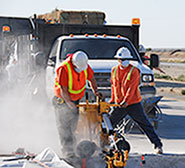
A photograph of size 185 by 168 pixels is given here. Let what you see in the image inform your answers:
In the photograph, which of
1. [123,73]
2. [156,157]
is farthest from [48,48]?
[156,157]

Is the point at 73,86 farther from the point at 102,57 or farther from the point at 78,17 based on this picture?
the point at 78,17

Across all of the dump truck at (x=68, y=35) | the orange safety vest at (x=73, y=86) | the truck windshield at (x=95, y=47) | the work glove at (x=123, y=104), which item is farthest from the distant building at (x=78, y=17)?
the orange safety vest at (x=73, y=86)

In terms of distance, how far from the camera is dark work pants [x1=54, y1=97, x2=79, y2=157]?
6.64 m

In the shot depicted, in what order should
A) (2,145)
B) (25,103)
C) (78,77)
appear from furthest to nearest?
(25,103) → (2,145) → (78,77)

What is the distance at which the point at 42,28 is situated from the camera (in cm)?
1159

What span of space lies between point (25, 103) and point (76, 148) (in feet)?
17.9

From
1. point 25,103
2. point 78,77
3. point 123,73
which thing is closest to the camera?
point 78,77

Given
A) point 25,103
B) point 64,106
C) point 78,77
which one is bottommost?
point 25,103

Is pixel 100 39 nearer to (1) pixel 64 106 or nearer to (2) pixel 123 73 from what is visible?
(2) pixel 123 73

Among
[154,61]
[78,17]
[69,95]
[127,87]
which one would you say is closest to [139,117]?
[127,87]

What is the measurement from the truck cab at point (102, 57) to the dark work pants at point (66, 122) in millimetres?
1908

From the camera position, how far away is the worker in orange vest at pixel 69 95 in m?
6.49

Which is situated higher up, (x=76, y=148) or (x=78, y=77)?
(x=78, y=77)

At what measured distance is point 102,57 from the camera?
9711 millimetres
